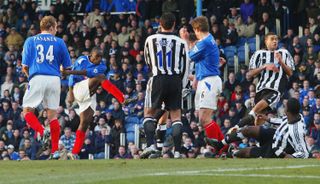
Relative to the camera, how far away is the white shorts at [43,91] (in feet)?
55.9

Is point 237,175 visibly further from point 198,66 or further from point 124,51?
point 124,51

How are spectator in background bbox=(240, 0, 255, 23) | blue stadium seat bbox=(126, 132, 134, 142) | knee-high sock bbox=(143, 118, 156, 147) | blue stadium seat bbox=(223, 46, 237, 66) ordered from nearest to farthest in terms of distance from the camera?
knee-high sock bbox=(143, 118, 156, 147), blue stadium seat bbox=(126, 132, 134, 142), blue stadium seat bbox=(223, 46, 237, 66), spectator in background bbox=(240, 0, 255, 23)

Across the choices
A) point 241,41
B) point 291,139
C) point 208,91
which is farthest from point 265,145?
point 241,41

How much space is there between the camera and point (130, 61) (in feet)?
95.2

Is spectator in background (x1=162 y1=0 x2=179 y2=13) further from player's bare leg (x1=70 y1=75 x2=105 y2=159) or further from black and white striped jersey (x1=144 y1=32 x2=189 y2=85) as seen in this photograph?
black and white striped jersey (x1=144 y1=32 x2=189 y2=85)

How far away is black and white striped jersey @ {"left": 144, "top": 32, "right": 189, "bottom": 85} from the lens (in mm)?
16516

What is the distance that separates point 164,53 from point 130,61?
12513 mm

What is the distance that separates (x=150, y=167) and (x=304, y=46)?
12.8 m

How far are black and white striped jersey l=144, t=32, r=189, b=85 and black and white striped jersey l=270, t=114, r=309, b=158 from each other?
5.66ft

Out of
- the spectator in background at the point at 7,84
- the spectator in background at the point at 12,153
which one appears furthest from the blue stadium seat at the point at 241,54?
the spectator in background at the point at 7,84

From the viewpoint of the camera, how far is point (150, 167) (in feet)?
47.7

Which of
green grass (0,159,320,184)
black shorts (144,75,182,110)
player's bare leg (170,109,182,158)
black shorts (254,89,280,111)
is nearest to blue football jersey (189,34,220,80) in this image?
black shorts (144,75,182,110)

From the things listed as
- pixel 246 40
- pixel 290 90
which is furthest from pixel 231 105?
pixel 246 40

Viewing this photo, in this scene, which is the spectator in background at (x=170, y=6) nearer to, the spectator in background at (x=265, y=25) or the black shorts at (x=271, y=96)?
the spectator in background at (x=265, y=25)
